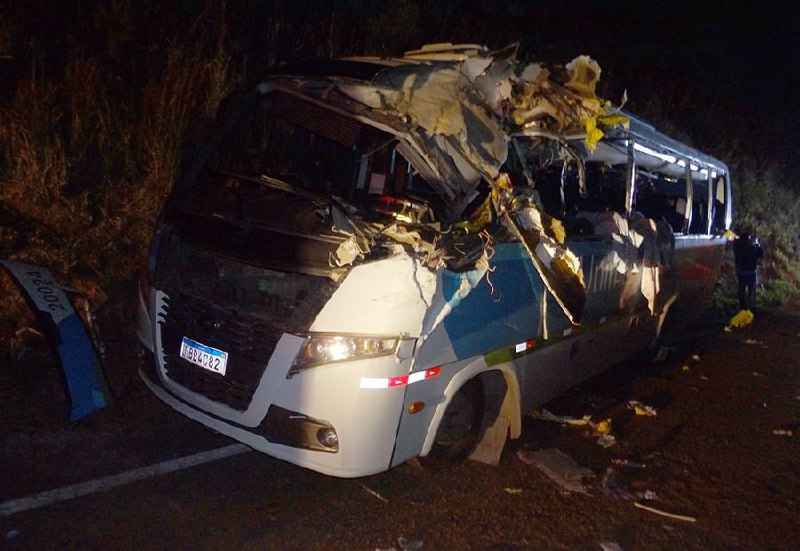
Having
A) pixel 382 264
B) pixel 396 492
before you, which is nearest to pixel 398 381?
pixel 382 264

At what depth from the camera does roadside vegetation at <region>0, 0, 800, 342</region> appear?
621 cm

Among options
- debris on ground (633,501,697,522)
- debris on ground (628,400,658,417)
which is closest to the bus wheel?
debris on ground (633,501,697,522)

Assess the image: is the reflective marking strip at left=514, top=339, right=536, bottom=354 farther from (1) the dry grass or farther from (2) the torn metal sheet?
(1) the dry grass

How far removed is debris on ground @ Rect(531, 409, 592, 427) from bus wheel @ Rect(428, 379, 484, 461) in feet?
4.12

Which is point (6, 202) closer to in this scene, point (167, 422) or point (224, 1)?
point (167, 422)

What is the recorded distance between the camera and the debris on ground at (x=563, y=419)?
5.48 m

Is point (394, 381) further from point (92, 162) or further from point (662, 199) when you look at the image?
point (662, 199)

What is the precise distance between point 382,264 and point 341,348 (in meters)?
0.49

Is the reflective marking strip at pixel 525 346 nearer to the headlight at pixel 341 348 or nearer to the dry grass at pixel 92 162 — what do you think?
the headlight at pixel 341 348

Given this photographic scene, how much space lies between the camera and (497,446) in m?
4.50

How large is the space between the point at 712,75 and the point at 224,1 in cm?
1881

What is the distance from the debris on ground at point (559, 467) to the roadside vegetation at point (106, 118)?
369cm

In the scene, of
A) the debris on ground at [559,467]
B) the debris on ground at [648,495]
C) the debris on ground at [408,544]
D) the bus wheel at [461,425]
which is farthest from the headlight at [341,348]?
the debris on ground at [648,495]

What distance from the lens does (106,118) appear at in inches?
294
